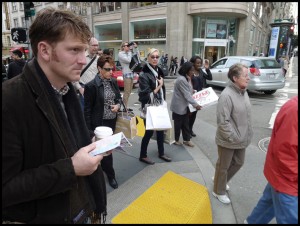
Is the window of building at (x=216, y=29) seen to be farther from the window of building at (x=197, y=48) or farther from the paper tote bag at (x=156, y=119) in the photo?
the paper tote bag at (x=156, y=119)

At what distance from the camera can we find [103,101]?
3287mm

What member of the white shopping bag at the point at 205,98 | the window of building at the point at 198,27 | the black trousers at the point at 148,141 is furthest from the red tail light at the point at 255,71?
the window of building at the point at 198,27

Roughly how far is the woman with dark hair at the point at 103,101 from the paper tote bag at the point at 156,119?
20.4 inches

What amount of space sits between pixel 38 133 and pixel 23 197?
1.01 ft

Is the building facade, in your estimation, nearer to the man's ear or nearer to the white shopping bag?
the white shopping bag

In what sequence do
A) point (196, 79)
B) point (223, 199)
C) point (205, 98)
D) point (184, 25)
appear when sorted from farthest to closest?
1. point (184, 25)
2. point (196, 79)
3. point (205, 98)
4. point (223, 199)

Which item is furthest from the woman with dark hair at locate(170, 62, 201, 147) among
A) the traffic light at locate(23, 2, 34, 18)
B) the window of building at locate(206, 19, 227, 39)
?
the window of building at locate(206, 19, 227, 39)

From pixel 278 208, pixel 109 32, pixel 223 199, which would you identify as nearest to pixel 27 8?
pixel 223 199

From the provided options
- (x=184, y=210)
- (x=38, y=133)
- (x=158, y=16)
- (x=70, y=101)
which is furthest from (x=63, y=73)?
(x=158, y=16)

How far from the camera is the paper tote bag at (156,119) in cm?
365

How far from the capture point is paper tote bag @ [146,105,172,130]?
365 cm

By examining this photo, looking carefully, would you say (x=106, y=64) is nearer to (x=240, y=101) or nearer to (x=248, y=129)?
(x=240, y=101)

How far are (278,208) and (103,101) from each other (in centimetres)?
237

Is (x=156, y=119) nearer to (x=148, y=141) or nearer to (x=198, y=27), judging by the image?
(x=148, y=141)
